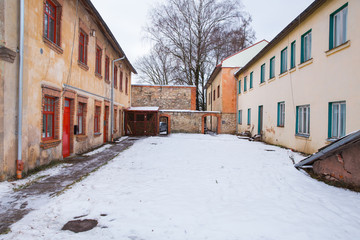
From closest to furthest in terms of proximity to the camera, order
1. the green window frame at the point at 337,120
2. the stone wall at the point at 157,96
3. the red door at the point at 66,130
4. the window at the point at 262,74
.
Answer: the green window frame at the point at 337,120
the red door at the point at 66,130
the window at the point at 262,74
the stone wall at the point at 157,96

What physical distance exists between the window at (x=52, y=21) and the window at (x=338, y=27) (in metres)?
9.22

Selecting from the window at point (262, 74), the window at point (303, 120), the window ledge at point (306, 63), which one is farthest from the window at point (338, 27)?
the window at point (262, 74)

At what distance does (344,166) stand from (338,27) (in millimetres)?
5551

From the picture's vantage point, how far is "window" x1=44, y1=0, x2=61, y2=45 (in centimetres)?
711

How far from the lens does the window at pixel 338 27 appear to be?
7.82 m

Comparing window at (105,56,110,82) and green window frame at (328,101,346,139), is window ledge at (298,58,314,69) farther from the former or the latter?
window at (105,56,110,82)

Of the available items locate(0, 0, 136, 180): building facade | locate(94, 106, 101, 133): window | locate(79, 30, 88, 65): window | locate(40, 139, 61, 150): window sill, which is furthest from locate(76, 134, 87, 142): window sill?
locate(79, 30, 88, 65): window

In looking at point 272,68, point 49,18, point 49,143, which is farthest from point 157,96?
point 49,143

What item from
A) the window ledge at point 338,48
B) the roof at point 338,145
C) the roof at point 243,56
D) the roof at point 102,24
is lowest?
the roof at point 338,145

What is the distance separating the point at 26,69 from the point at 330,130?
9532 mm

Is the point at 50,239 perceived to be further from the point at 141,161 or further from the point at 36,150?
the point at 141,161

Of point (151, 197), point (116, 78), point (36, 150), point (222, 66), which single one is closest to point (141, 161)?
point (36, 150)

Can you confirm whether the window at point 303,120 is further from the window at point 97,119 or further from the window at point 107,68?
the window at point 107,68

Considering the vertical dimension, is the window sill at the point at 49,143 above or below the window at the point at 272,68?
below
